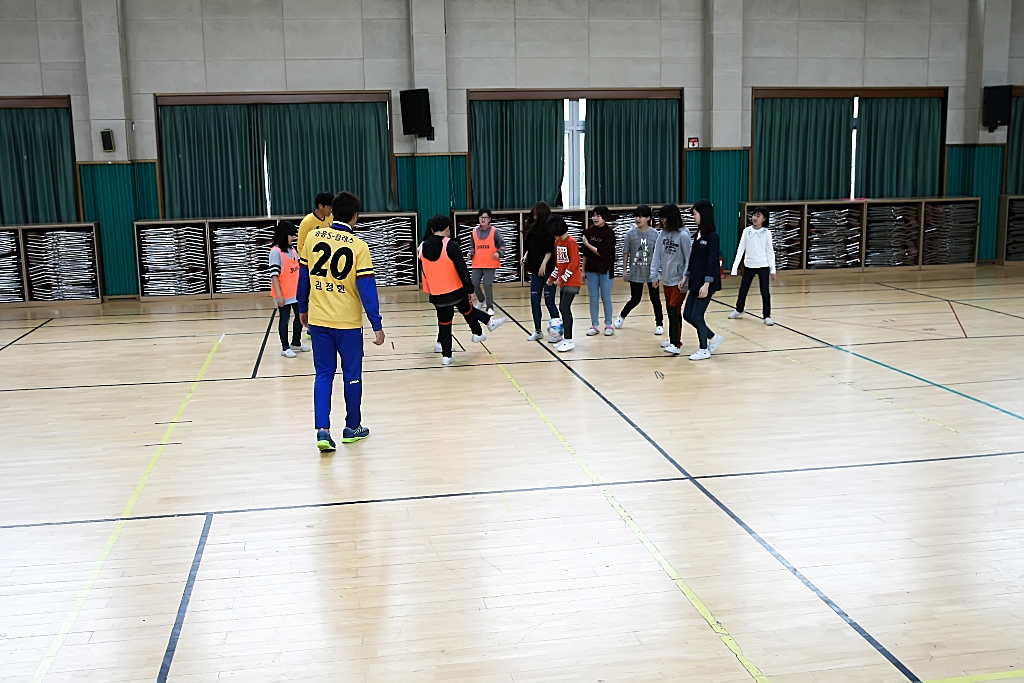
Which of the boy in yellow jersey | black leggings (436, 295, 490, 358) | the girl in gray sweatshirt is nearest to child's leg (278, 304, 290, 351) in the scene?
black leggings (436, 295, 490, 358)

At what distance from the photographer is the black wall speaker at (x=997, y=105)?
54.9 feet

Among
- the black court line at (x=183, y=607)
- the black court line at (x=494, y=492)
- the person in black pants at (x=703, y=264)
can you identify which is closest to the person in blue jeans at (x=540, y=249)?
the person in black pants at (x=703, y=264)

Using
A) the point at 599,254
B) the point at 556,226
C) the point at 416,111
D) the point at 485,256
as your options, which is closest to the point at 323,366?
the point at 556,226

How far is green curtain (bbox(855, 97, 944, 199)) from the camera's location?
17422 millimetres

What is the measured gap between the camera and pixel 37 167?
614 inches

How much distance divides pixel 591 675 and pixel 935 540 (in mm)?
2381

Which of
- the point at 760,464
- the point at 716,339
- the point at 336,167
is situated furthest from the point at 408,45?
the point at 760,464

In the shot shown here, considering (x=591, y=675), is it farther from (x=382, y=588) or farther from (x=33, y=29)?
(x=33, y=29)

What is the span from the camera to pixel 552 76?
16344 millimetres

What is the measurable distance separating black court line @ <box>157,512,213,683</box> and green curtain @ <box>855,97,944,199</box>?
15.2m

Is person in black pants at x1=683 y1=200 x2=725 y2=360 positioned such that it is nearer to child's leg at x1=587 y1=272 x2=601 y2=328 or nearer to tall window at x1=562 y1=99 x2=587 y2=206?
child's leg at x1=587 y1=272 x2=601 y2=328

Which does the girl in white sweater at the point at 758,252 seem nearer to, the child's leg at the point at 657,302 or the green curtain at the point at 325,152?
the child's leg at the point at 657,302

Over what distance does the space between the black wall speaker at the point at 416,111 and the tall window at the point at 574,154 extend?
2623mm

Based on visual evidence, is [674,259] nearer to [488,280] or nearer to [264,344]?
[488,280]
